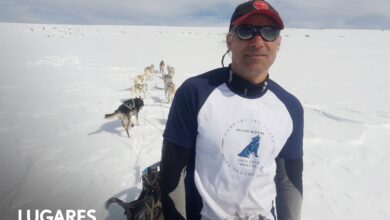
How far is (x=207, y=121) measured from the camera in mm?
2133

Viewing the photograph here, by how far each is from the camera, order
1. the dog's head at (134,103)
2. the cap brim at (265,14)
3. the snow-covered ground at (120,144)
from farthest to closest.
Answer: the dog's head at (134,103)
the snow-covered ground at (120,144)
the cap brim at (265,14)

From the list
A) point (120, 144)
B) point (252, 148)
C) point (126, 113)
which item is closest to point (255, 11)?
point (252, 148)

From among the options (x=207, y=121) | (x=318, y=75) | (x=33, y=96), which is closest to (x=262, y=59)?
(x=207, y=121)

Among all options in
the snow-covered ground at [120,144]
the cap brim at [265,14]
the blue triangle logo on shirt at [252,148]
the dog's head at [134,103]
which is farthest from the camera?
the dog's head at [134,103]

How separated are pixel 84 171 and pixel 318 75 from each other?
41.6ft

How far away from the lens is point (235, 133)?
2150 mm

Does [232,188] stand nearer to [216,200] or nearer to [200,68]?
[216,200]

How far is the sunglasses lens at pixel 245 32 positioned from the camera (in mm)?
2086

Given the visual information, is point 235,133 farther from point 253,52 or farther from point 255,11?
point 255,11

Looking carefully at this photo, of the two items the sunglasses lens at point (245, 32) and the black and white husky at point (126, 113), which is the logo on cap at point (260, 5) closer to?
the sunglasses lens at point (245, 32)

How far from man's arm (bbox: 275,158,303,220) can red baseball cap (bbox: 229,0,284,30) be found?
105 centimetres

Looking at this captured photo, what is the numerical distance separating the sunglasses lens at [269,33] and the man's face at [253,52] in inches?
1.0

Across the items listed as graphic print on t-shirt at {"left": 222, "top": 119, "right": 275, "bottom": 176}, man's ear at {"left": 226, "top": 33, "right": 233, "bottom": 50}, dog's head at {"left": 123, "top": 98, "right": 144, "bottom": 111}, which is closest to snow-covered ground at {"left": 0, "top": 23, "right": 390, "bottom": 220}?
man's ear at {"left": 226, "top": 33, "right": 233, "bottom": 50}

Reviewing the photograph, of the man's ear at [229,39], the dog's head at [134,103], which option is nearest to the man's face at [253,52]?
the man's ear at [229,39]
